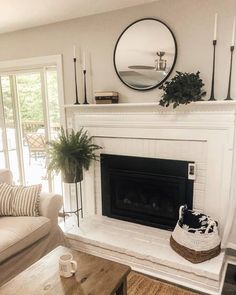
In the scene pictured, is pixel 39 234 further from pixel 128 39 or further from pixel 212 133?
pixel 128 39

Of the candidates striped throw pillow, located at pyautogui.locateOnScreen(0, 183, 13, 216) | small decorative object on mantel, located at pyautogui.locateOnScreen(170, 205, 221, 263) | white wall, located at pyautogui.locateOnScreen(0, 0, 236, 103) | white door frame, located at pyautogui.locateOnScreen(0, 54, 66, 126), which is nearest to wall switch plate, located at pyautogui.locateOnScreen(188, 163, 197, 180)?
small decorative object on mantel, located at pyautogui.locateOnScreen(170, 205, 221, 263)

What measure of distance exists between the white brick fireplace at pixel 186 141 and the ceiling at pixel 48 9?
0.95 metres

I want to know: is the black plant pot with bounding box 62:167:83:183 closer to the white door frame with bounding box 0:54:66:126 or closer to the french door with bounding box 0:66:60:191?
the white door frame with bounding box 0:54:66:126

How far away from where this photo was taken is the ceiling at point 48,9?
228 cm

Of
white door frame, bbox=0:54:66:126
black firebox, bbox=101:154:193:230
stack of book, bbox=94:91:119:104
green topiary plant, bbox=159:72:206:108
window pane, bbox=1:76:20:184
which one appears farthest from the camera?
window pane, bbox=1:76:20:184

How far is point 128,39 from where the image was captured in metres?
2.47

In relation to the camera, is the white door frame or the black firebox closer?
the black firebox

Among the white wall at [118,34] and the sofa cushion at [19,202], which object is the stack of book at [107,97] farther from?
the sofa cushion at [19,202]

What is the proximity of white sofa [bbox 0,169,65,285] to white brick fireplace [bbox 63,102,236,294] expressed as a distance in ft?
1.10

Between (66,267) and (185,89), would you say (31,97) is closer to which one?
(185,89)

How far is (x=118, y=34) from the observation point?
8.30 feet

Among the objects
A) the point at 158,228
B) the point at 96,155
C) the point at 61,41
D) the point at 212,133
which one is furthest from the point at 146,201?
the point at 61,41

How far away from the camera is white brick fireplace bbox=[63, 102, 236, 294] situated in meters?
2.11

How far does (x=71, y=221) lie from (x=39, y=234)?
0.63 meters
